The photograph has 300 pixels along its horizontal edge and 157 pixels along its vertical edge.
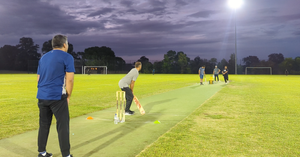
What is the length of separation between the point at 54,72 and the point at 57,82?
16cm

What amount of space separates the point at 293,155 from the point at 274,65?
7390 centimetres

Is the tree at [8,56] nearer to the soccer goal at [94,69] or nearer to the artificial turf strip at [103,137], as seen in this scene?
the soccer goal at [94,69]

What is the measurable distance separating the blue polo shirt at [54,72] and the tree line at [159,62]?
230 feet

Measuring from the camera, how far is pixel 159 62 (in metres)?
76.6

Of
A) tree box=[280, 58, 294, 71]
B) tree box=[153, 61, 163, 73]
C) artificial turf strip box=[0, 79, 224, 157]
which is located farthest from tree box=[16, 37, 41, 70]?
artificial turf strip box=[0, 79, 224, 157]

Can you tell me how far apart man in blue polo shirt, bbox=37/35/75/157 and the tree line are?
70.0m

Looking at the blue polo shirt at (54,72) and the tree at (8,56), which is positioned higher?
the tree at (8,56)

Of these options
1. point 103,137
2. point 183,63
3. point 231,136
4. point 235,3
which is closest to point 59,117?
point 103,137

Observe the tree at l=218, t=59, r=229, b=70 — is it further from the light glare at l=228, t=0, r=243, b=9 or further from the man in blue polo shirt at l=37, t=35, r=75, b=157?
the man in blue polo shirt at l=37, t=35, r=75, b=157

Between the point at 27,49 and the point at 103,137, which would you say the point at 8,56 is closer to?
the point at 27,49

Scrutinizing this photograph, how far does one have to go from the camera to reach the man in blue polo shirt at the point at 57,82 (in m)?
3.49

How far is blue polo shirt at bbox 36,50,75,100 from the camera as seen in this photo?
3.47 meters

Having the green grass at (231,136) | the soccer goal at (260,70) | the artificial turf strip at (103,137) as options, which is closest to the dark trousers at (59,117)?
the artificial turf strip at (103,137)

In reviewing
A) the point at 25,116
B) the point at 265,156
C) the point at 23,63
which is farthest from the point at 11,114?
the point at 23,63
